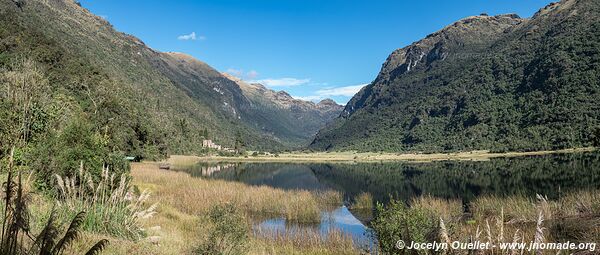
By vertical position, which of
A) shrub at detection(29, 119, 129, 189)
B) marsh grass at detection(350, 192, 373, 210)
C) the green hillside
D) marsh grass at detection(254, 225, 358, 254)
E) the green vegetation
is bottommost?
marsh grass at detection(350, 192, 373, 210)

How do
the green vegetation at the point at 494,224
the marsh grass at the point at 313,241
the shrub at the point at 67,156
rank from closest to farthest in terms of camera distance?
the green vegetation at the point at 494,224 → the shrub at the point at 67,156 → the marsh grass at the point at 313,241

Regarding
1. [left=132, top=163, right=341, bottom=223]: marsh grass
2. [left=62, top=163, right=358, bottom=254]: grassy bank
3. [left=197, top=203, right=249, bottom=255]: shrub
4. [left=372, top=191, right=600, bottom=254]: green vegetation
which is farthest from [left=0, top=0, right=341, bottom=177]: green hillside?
[left=372, top=191, right=600, bottom=254]: green vegetation

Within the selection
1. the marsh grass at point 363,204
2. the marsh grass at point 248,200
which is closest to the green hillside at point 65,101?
the marsh grass at point 248,200

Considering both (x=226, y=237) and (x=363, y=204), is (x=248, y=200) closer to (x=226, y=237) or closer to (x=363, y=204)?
(x=363, y=204)

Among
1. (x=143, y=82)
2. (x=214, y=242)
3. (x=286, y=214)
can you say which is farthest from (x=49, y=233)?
(x=143, y=82)

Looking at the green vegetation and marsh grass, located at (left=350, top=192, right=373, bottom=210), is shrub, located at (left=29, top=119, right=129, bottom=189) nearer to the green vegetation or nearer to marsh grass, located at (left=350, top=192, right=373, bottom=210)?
the green vegetation

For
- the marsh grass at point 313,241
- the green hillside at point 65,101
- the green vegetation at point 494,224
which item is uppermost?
the green hillside at point 65,101

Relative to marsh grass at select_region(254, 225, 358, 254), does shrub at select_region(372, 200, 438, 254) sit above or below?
above

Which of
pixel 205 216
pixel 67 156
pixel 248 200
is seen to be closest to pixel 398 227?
pixel 205 216

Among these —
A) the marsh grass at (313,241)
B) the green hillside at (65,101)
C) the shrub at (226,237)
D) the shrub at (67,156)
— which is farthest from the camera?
the green hillside at (65,101)

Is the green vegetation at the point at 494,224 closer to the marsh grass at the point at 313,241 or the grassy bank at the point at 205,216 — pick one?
the marsh grass at the point at 313,241

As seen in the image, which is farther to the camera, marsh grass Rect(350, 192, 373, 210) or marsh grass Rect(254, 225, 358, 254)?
marsh grass Rect(350, 192, 373, 210)

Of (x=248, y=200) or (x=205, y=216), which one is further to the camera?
(x=248, y=200)

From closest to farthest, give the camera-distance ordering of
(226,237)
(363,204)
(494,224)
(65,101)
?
(226,237) < (494,224) < (363,204) < (65,101)
